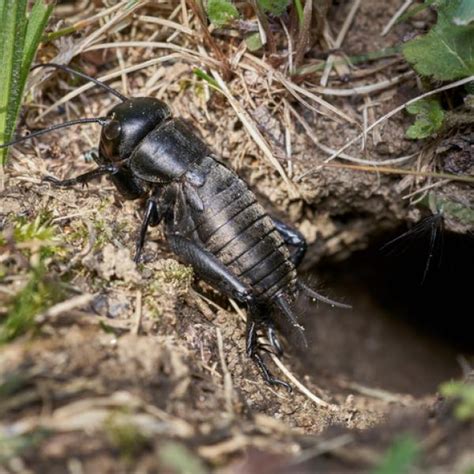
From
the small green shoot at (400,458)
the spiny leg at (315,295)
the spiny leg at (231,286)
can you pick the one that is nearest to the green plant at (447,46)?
the spiny leg at (315,295)

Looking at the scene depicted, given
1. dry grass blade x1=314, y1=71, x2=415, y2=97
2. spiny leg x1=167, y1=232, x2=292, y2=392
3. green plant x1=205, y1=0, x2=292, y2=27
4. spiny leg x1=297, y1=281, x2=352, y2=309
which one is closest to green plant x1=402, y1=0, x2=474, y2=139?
dry grass blade x1=314, y1=71, x2=415, y2=97

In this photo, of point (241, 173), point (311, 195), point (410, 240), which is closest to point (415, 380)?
point (410, 240)

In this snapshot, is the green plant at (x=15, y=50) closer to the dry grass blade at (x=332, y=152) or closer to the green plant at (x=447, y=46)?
Result: the dry grass blade at (x=332, y=152)

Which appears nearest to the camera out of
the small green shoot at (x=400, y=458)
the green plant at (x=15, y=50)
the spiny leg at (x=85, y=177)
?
the small green shoot at (x=400, y=458)

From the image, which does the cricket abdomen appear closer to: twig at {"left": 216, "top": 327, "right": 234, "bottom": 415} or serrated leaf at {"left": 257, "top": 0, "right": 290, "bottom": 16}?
twig at {"left": 216, "top": 327, "right": 234, "bottom": 415}

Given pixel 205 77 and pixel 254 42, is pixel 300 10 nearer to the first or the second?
pixel 254 42

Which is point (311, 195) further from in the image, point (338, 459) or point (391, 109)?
point (338, 459)

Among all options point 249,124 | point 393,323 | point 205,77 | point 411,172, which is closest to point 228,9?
point 205,77
